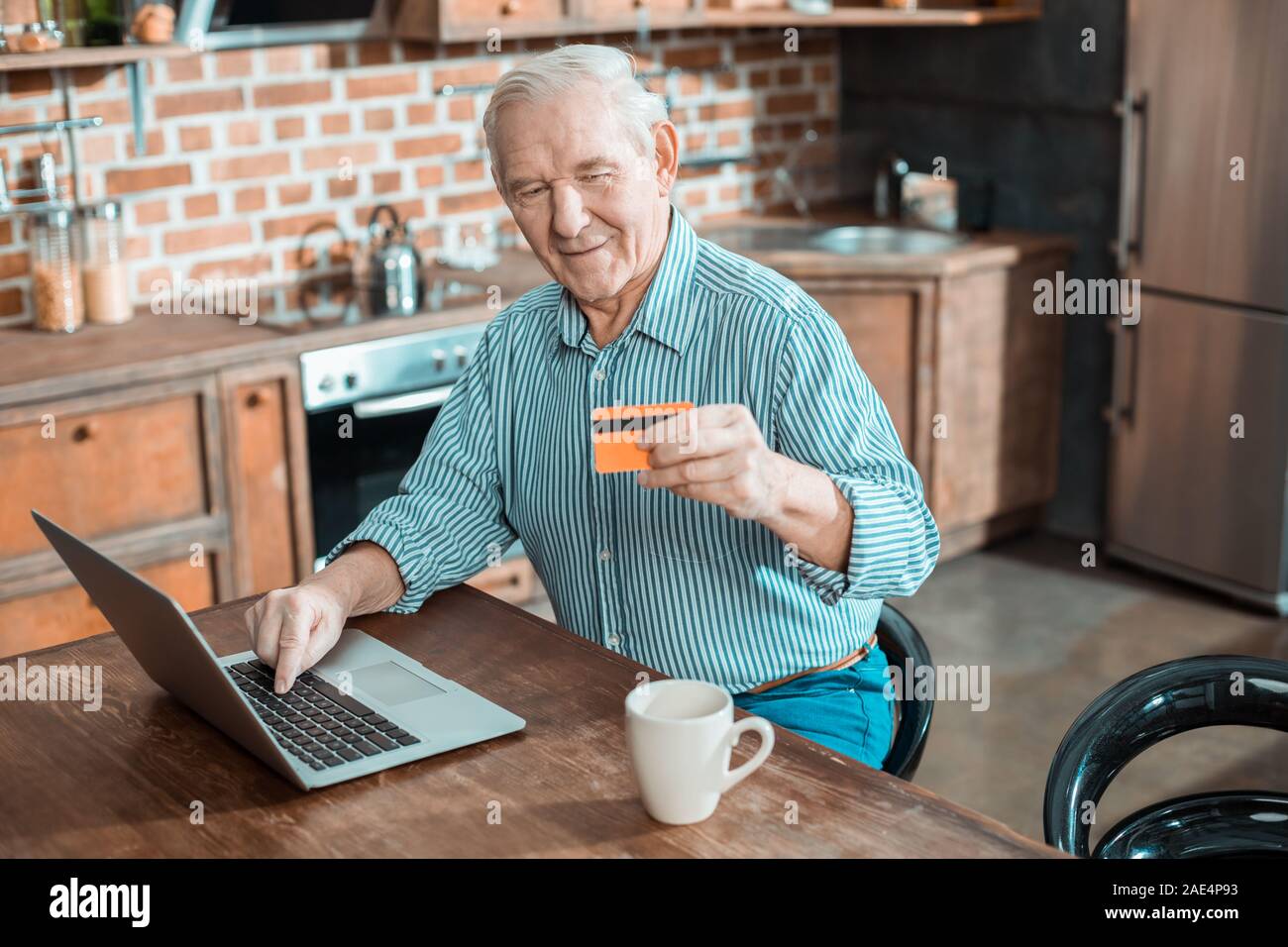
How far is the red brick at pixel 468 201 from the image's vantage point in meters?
3.97

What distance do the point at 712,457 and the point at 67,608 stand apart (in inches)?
80.5

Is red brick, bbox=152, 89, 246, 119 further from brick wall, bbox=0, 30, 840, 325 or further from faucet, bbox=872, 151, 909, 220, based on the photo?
faucet, bbox=872, 151, 909, 220

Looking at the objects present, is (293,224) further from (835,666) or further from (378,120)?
(835,666)

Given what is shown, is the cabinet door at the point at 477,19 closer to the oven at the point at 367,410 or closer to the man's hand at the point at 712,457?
the oven at the point at 367,410

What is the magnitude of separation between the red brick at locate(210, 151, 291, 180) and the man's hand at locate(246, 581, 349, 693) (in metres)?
2.16

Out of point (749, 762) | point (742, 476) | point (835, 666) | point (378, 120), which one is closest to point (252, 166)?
point (378, 120)

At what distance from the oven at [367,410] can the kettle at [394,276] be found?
4.6 inches

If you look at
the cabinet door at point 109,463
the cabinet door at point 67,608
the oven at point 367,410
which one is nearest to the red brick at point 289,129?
the oven at point 367,410

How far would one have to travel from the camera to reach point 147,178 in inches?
136

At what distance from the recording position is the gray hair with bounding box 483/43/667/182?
1.67 m

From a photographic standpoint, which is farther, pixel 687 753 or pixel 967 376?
pixel 967 376
